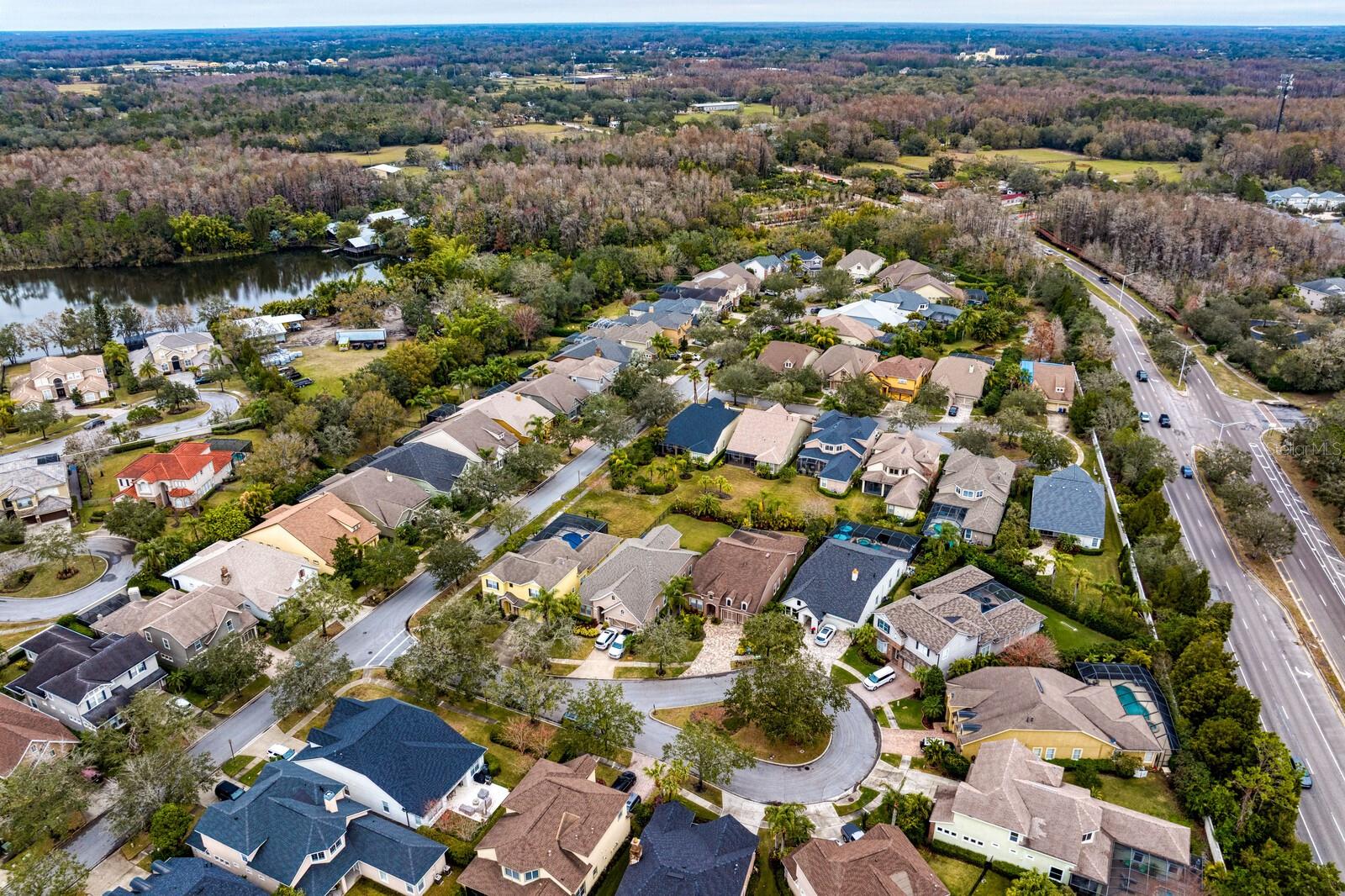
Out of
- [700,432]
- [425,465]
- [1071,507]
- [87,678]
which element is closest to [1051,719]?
[1071,507]

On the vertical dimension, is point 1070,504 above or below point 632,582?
above

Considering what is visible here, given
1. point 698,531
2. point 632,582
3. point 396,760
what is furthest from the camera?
point 698,531

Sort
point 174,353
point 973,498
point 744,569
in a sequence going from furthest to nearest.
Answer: point 174,353
point 973,498
point 744,569

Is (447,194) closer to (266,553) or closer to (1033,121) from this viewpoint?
(266,553)

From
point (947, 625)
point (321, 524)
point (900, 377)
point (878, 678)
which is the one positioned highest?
point (900, 377)

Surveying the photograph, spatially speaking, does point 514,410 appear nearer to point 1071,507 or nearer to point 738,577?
point 738,577

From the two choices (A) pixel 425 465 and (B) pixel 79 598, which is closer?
(B) pixel 79 598

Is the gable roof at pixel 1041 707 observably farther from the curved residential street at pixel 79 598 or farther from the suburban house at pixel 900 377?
the curved residential street at pixel 79 598
